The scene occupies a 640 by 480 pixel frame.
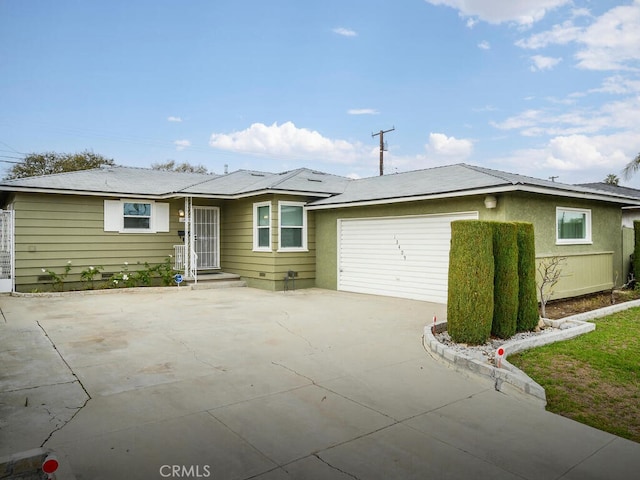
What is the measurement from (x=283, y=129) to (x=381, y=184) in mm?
21844

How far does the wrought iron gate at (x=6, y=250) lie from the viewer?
1088 centimetres

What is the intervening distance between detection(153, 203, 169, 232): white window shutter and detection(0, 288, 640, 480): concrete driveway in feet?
21.6

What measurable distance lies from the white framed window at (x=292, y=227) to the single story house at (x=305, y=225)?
0.03m

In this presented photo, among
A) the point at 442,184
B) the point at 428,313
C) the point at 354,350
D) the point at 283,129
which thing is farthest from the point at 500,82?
the point at 283,129

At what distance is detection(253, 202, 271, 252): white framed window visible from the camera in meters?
12.1

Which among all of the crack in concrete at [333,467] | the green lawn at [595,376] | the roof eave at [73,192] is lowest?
the green lawn at [595,376]

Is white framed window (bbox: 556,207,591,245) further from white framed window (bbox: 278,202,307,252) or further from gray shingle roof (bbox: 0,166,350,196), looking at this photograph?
white framed window (bbox: 278,202,307,252)

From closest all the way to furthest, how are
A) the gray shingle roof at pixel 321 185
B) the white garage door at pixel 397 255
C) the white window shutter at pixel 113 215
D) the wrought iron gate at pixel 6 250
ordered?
the gray shingle roof at pixel 321 185
the white garage door at pixel 397 255
the wrought iron gate at pixel 6 250
the white window shutter at pixel 113 215

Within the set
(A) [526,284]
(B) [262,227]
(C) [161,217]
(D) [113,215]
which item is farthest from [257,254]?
(A) [526,284]

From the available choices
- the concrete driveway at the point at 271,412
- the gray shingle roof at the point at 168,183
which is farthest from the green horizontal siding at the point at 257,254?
the concrete driveway at the point at 271,412

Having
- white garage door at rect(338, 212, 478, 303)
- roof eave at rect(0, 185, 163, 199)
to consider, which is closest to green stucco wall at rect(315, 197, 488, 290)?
white garage door at rect(338, 212, 478, 303)

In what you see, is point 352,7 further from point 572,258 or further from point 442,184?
point 572,258

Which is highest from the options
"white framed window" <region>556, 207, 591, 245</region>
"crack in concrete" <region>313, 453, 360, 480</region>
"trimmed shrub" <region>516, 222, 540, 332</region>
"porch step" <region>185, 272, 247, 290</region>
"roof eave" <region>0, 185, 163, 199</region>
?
"roof eave" <region>0, 185, 163, 199</region>

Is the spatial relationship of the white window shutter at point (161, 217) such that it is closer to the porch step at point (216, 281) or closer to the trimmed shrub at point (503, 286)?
the porch step at point (216, 281)
